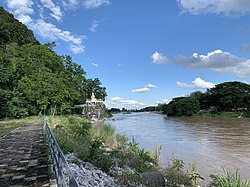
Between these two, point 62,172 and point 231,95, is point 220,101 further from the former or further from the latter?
point 62,172

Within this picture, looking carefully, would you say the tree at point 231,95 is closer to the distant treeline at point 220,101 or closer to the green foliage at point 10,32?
the distant treeline at point 220,101

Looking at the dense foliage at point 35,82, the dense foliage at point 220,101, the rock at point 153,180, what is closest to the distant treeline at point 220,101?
the dense foliage at point 220,101

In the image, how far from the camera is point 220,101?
2635 inches

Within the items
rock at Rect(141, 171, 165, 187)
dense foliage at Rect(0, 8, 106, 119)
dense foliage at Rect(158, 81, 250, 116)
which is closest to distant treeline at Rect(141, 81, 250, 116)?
dense foliage at Rect(158, 81, 250, 116)

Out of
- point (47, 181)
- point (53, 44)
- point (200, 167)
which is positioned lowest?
point (200, 167)

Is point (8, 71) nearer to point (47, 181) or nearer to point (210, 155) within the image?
point (210, 155)

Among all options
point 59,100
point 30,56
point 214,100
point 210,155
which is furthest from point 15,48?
point 214,100

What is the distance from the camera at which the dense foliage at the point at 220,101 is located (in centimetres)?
6347

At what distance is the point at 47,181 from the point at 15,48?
109 ft

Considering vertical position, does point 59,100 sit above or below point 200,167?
above

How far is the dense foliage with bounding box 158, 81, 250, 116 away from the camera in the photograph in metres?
63.5

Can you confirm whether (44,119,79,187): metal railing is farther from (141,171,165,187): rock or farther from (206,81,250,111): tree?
(206,81,250,111): tree

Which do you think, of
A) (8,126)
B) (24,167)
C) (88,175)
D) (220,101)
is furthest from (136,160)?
(220,101)

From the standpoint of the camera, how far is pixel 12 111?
2591cm
